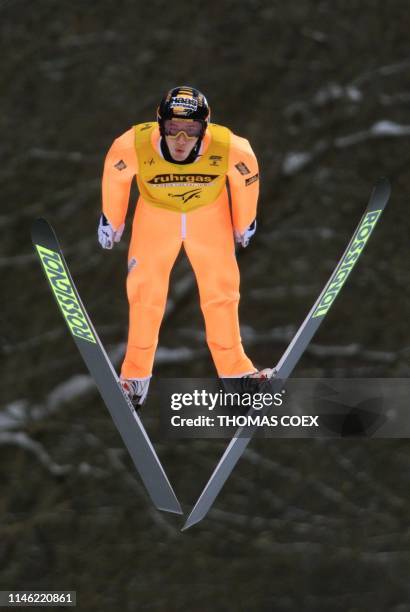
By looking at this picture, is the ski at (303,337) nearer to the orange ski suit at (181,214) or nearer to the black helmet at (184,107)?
the orange ski suit at (181,214)

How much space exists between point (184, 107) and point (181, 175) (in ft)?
1.05

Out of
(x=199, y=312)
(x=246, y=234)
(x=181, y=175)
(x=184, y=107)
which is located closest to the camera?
(x=184, y=107)

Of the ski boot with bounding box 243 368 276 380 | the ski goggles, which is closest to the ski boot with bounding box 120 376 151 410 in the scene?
the ski boot with bounding box 243 368 276 380

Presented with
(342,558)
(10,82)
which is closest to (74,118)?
(10,82)

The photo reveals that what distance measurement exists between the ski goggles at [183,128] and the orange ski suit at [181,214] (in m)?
0.09

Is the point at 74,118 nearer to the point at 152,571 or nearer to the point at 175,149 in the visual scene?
the point at 175,149

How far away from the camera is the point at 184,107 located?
598 cm

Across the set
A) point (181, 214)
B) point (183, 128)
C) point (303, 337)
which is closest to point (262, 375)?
point (303, 337)

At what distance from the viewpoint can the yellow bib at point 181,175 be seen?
6.11m

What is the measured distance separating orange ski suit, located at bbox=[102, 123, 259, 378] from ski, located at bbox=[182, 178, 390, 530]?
1.30 feet

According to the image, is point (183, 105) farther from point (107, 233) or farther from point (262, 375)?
point (262, 375)

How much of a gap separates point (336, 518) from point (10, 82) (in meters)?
5.16

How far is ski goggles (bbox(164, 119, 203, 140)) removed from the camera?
6.00 m

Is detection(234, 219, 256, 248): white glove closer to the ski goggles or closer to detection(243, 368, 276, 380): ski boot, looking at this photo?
the ski goggles
